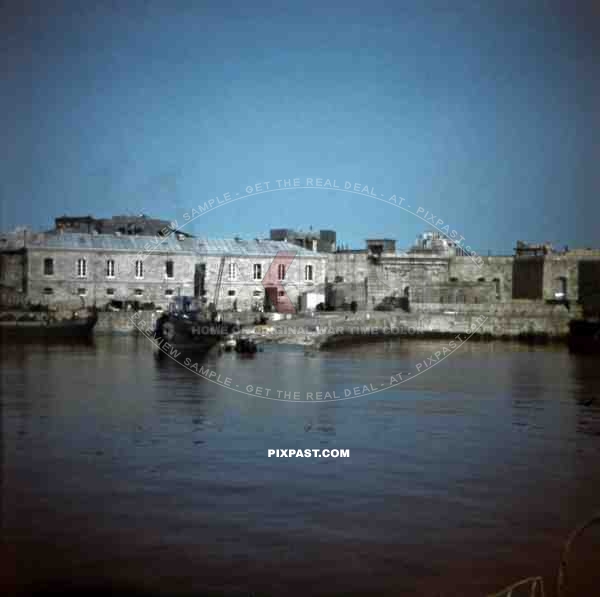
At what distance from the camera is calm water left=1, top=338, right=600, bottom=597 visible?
6.82 metres

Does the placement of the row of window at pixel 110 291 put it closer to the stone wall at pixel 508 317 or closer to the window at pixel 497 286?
the stone wall at pixel 508 317

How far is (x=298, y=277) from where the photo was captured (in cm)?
3441

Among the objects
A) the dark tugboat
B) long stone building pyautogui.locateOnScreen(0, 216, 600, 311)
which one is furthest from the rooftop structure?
the dark tugboat

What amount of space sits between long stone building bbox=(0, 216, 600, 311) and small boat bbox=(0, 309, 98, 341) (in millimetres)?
948

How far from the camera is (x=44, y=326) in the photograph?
29.3 metres

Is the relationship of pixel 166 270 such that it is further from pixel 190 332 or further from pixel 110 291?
pixel 190 332

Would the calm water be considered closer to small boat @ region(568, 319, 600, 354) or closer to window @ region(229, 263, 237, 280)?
small boat @ region(568, 319, 600, 354)

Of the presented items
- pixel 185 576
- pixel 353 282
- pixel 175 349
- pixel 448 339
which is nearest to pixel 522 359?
pixel 448 339

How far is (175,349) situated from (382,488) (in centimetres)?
1547

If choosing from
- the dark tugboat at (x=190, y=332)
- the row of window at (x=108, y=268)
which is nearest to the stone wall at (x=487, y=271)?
the row of window at (x=108, y=268)

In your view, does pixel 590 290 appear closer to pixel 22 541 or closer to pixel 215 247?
pixel 215 247

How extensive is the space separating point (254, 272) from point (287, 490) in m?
25.2

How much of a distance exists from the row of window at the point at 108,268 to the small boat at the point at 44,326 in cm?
141

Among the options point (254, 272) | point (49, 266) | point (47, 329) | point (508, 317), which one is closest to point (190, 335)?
point (47, 329)
